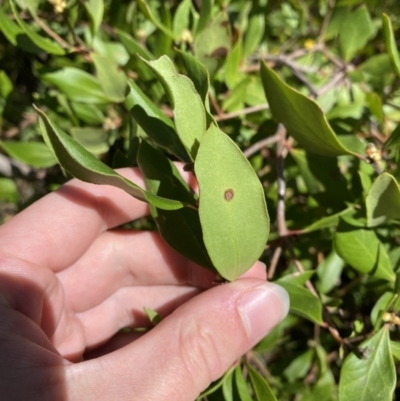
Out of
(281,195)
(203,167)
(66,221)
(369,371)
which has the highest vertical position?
(203,167)

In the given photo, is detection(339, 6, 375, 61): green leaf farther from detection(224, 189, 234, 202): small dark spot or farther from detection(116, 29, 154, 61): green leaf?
detection(224, 189, 234, 202): small dark spot

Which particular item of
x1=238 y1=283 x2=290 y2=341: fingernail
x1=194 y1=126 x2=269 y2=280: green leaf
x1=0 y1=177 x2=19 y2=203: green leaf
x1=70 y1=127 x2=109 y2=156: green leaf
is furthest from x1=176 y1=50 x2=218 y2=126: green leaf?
x1=0 y1=177 x2=19 y2=203: green leaf

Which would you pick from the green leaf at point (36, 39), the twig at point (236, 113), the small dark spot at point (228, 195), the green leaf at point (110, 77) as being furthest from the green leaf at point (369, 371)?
the green leaf at point (36, 39)

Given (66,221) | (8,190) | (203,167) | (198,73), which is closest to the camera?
(203,167)

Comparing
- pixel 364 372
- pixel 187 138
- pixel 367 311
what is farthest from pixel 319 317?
pixel 367 311

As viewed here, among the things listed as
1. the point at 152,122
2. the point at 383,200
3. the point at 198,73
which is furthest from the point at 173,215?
the point at 383,200

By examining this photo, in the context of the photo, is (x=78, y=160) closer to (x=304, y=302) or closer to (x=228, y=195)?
(x=228, y=195)
